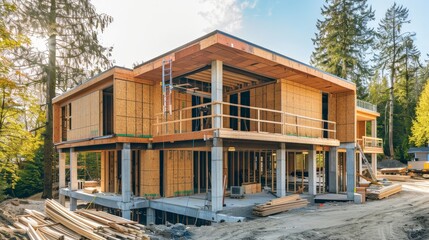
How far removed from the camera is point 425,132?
40219 millimetres

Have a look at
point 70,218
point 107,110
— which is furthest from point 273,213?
point 107,110

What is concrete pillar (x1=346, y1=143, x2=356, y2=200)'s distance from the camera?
17.0m

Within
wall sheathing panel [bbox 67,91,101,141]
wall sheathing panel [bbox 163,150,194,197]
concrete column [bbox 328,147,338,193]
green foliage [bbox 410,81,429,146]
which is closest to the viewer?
wall sheathing panel [bbox 163,150,194,197]

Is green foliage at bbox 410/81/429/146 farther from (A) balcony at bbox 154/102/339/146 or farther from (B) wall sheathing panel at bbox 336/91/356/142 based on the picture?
(A) balcony at bbox 154/102/339/146

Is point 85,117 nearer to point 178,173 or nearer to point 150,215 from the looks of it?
point 178,173

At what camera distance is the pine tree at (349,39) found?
39.0m

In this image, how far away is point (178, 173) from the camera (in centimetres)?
1700

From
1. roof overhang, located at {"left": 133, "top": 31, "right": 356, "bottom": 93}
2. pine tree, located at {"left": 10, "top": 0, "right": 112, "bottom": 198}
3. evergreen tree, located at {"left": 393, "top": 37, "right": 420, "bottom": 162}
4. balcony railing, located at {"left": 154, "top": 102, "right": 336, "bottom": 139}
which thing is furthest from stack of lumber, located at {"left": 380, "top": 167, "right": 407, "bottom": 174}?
pine tree, located at {"left": 10, "top": 0, "right": 112, "bottom": 198}

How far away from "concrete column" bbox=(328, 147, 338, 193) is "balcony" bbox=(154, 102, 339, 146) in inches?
40.9

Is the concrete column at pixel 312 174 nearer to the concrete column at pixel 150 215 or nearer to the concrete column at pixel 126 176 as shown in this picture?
the concrete column at pixel 150 215

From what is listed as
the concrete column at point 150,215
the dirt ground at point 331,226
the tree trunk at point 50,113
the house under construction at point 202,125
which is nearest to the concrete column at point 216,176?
the house under construction at point 202,125

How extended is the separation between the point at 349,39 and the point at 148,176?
33.6 m

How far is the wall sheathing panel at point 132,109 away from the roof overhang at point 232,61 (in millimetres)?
756

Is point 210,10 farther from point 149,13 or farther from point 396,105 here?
point 396,105
